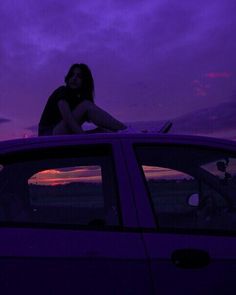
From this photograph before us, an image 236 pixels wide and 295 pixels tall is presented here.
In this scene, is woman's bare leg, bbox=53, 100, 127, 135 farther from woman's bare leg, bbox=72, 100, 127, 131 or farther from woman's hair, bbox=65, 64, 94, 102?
woman's hair, bbox=65, 64, 94, 102

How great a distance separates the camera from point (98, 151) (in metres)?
3.67

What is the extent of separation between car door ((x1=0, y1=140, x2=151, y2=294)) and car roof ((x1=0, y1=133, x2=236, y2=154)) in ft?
0.08

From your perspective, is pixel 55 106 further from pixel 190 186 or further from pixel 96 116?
pixel 190 186

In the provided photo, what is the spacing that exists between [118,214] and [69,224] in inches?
10.9

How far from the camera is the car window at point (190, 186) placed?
11.6 feet

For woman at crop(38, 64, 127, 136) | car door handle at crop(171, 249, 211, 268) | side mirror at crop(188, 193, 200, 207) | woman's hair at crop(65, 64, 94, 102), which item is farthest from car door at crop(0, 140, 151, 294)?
woman's hair at crop(65, 64, 94, 102)

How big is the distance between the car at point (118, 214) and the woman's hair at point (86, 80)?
150 cm

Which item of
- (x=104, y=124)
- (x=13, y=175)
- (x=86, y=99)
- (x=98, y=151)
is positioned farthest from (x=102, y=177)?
(x=86, y=99)

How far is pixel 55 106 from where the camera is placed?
5117 mm

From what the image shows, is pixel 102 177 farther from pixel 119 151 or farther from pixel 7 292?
pixel 7 292

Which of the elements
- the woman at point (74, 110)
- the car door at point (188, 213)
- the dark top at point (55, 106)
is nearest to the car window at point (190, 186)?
the car door at point (188, 213)

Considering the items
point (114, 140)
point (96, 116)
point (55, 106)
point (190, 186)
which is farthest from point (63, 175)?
point (55, 106)

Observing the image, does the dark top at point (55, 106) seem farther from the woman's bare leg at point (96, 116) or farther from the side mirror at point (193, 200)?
the side mirror at point (193, 200)

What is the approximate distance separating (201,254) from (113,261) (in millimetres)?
488
